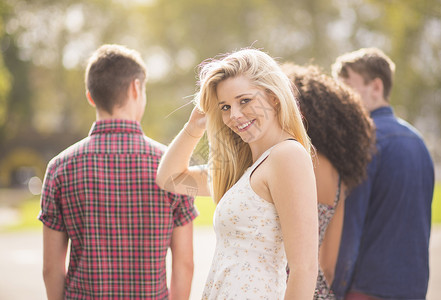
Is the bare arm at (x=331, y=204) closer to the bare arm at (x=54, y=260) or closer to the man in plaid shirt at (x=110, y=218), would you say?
the man in plaid shirt at (x=110, y=218)

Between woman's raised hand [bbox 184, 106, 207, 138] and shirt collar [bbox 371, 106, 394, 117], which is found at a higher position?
shirt collar [bbox 371, 106, 394, 117]

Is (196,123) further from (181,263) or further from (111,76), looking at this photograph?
(181,263)

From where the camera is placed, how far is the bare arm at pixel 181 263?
2.79 m

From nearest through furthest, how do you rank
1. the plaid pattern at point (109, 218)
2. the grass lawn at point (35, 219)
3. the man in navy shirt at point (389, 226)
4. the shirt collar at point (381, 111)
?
the plaid pattern at point (109, 218) < the man in navy shirt at point (389, 226) < the shirt collar at point (381, 111) < the grass lawn at point (35, 219)

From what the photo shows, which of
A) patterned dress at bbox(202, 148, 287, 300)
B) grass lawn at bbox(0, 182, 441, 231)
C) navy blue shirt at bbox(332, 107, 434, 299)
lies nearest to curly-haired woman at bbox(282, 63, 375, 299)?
navy blue shirt at bbox(332, 107, 434, 299)

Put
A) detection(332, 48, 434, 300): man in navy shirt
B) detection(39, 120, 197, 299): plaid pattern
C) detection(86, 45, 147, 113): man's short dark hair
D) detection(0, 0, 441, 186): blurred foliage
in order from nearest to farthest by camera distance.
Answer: detection(39, 120, 197, 299): plaid pattern, detection(86, 45, 147, 113): man's short dark hair, detection(332, 48, 434, 300): man in navy shirt, detection(0, 0, 441, 186): blurred foliage

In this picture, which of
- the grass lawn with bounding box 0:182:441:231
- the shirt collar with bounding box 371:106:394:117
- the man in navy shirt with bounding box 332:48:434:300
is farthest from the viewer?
the grass lawn with bounding box 0:182:441:231

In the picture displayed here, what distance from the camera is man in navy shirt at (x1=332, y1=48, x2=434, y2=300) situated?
2900 millimetres

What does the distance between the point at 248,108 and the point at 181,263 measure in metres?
1.08

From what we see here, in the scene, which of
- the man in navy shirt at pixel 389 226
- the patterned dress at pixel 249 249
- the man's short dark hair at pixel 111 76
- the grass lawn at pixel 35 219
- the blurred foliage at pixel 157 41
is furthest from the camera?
the blurred foliage at pixel 157 41

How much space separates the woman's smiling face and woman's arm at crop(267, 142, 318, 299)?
0.90 feet

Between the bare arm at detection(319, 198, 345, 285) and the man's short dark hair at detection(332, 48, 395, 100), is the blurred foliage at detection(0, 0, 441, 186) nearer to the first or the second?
the man's short dark hair at detection(332, 48, 395, 100)

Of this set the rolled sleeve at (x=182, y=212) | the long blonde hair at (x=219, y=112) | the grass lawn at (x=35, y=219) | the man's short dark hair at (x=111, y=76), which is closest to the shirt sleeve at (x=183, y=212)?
the rolled sleeve at (x=182, y=212)

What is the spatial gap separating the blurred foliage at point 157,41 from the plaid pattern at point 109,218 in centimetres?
2928
